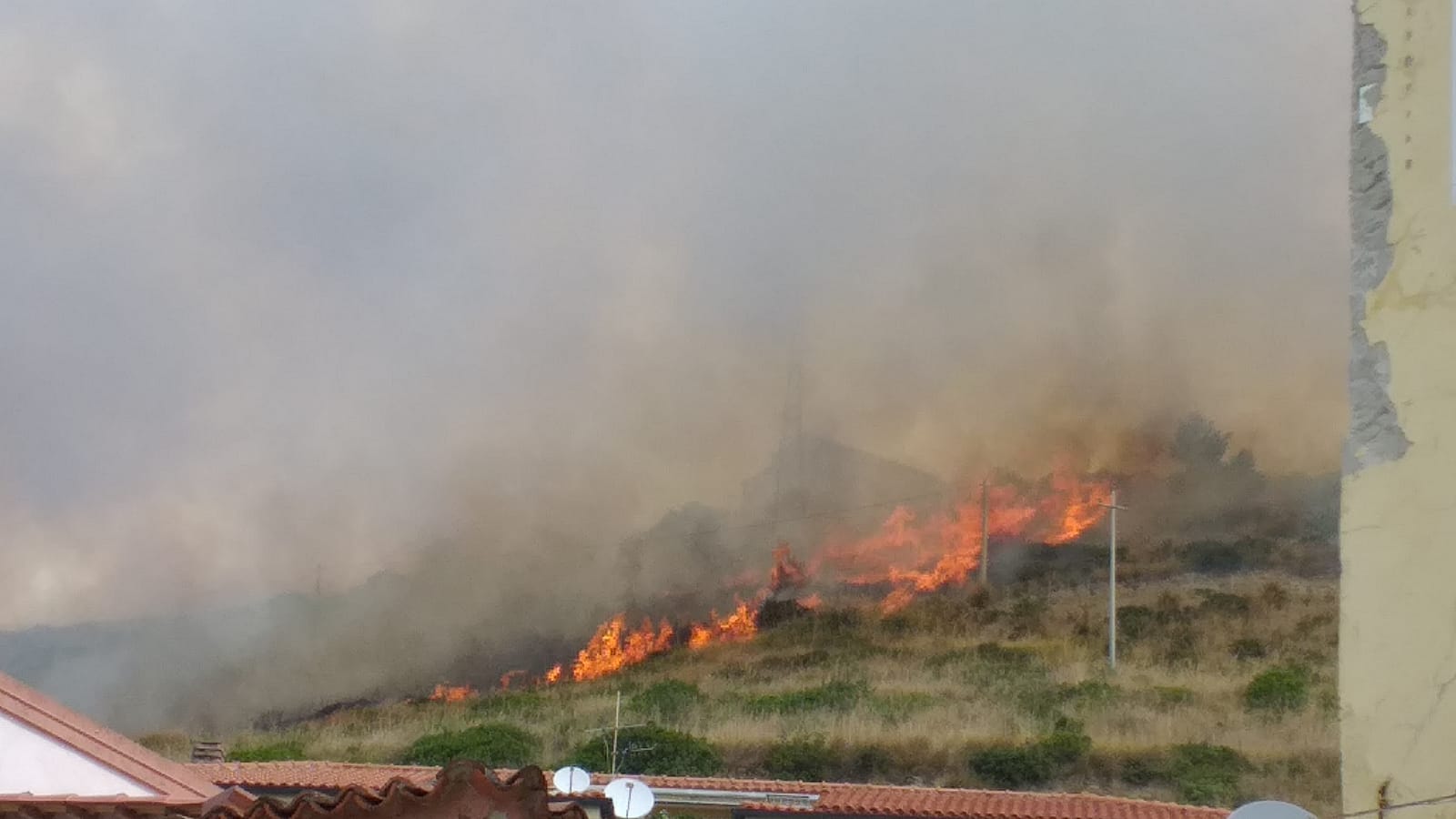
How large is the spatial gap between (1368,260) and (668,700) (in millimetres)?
33066

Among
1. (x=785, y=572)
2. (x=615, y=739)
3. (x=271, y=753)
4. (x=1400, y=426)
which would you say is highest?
(x=785, y=572)

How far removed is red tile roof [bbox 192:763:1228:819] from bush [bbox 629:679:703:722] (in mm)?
14280

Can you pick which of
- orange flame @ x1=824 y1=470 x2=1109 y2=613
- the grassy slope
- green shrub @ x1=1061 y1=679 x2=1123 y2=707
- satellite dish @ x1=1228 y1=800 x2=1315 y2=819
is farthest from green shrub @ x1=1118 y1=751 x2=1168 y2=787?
satellite dish @ x1=1228 y1=800 x2=1315 y2=819

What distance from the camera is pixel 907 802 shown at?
60.0 ft

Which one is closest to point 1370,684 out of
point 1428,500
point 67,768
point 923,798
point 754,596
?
point 1428,500

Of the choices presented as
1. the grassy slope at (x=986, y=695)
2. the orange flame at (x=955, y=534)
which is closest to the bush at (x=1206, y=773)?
the grassy slope at (x=986, y=695)

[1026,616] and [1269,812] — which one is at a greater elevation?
[1026,616]

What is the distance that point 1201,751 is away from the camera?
94.0 ft

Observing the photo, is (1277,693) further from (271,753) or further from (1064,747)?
(271,753)

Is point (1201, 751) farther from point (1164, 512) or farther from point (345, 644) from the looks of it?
point (345, 644)

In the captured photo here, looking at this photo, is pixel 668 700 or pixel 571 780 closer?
pixel 571 780

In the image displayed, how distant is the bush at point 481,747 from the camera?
31.7m

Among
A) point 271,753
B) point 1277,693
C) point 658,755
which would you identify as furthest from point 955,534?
point 271,753

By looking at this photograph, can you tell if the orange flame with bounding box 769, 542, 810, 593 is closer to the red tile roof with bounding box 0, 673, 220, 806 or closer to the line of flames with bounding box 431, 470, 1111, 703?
the line of flames with bounding box 431, 470, 1111, 703
